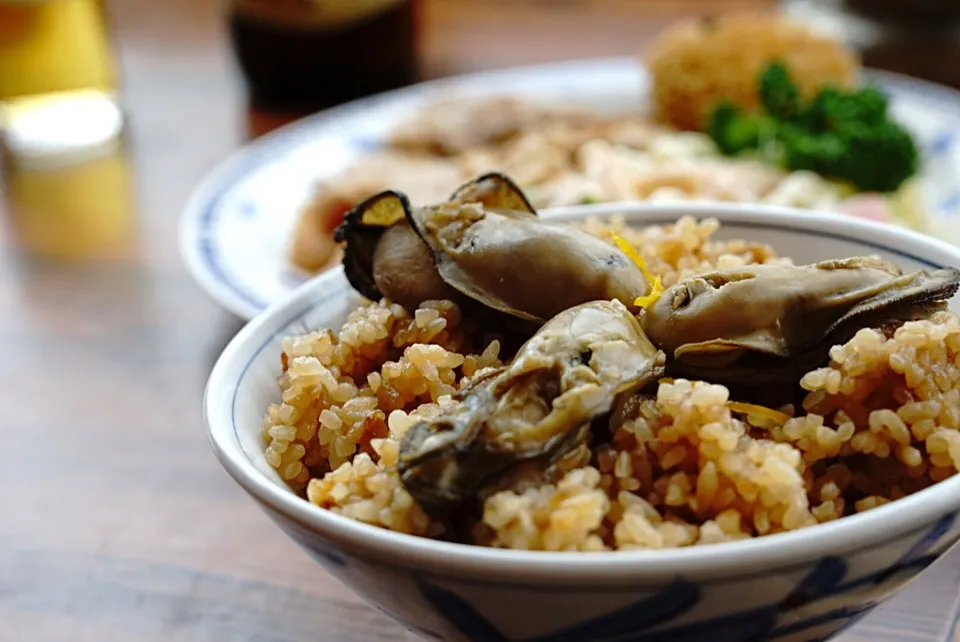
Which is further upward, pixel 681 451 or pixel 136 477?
pixel 681 451

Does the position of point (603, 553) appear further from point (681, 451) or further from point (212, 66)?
point (212, 66)

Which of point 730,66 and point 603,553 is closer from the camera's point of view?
point 603,553

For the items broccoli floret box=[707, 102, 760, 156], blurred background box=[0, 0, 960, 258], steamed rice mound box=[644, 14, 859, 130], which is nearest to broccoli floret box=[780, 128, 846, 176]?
broccoli floret box=[707, 102, 760, 156]

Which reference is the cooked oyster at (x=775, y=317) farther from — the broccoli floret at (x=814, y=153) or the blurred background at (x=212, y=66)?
the blurred background at (x=212, y=66)

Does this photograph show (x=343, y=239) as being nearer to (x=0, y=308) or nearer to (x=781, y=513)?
(x=781, y=513)

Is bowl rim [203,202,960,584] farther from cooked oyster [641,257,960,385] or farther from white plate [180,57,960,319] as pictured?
white plate [180,57,960,319]

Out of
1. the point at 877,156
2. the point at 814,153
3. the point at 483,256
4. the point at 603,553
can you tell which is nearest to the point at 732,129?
the point at 814,153
